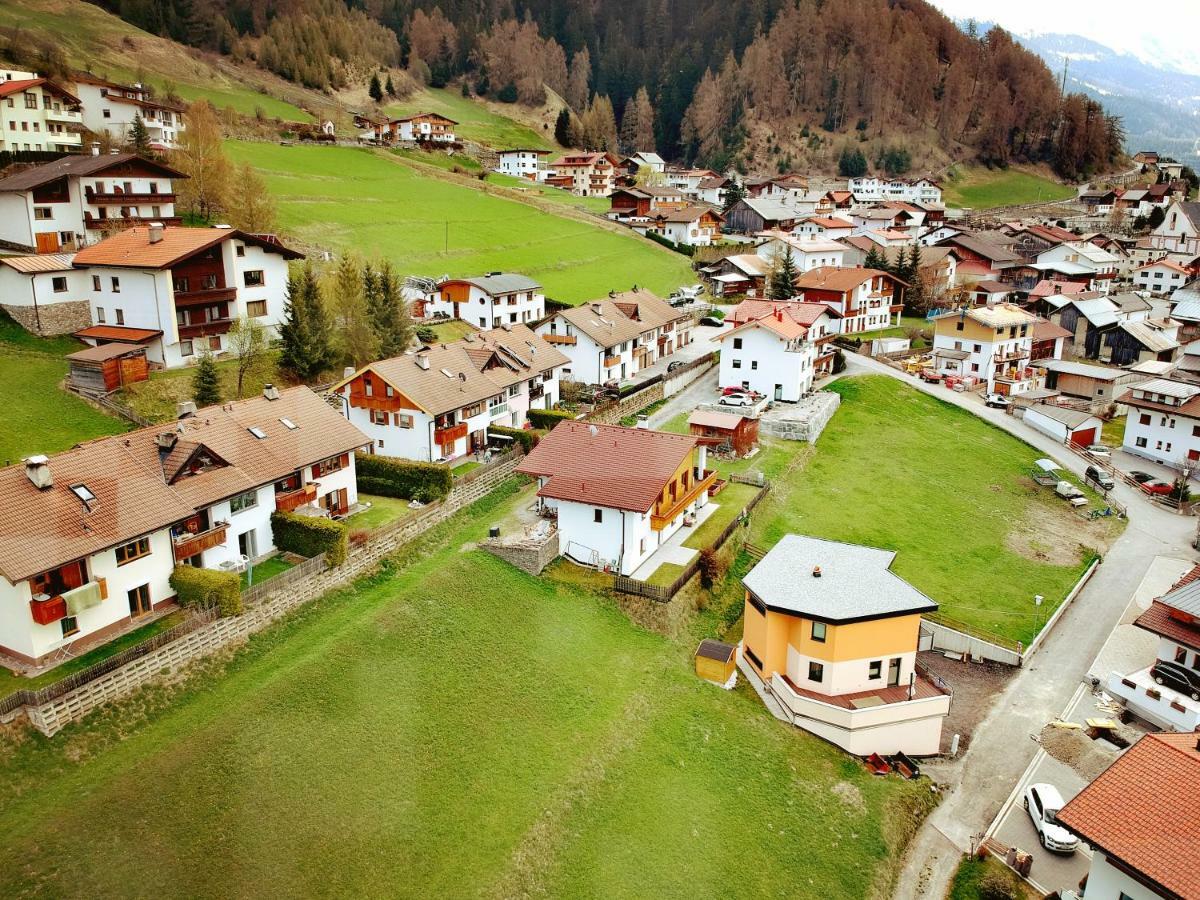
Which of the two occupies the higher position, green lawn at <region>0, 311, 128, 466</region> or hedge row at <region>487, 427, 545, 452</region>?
green lawn at <region>0, 311, 128, 466</region>

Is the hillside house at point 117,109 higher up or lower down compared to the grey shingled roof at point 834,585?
higher up

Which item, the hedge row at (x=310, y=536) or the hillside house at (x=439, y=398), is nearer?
the hedge row at (x=310, y=536)

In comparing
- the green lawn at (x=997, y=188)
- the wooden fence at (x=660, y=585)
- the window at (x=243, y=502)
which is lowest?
the wooden fence at (x=660, y=585)

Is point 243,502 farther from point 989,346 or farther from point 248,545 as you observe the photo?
point 989,346

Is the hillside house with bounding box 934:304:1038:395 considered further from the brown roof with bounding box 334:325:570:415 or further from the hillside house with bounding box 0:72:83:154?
the hillside house with bounding box 0:72:83:154

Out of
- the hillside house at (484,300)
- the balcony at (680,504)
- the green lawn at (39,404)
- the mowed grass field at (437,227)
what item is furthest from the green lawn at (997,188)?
the green lawn at (39,404)

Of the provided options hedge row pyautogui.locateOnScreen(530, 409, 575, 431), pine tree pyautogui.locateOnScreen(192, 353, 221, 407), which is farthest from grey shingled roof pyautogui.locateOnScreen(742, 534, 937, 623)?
pine tree pyautogui.locateOnScreen(192, 353, 221, 407)

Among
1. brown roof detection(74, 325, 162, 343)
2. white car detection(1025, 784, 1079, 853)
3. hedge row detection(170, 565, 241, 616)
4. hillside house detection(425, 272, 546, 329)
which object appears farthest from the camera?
hillside house detection(425, 272, 546, 329)

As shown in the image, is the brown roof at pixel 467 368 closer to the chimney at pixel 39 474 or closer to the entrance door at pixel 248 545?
the entrance door at pixel 248 545
